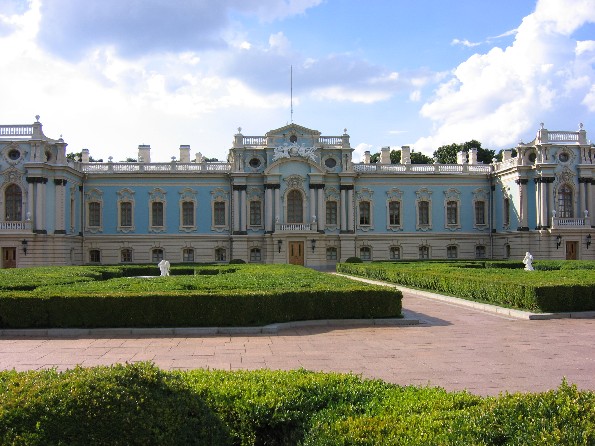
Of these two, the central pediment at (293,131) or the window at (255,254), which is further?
the window at (255,254)

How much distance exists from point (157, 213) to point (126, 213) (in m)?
2.11

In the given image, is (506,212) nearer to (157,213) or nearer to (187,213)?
(187,213)

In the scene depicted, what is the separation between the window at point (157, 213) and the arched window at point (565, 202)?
26528 mm

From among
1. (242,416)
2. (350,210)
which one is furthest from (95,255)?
(242,416)

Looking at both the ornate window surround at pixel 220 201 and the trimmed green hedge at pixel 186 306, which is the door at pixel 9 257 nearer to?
the ornate window surround at pixel 220 201

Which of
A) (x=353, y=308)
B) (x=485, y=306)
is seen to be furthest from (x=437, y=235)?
(x=353, y=308)

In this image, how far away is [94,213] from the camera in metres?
39.6

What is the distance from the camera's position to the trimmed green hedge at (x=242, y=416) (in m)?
3.48

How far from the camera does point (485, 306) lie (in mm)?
15977

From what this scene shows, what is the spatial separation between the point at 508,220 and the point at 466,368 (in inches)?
1318

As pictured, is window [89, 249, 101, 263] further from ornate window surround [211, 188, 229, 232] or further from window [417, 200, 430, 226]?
window [417, 200, 430, 226]

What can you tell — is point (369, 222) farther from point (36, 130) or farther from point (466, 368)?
point (466, 368)

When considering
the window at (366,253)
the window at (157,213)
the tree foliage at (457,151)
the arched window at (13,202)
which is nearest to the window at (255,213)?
the window at (157,213)

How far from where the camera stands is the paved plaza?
8109 millimetres
